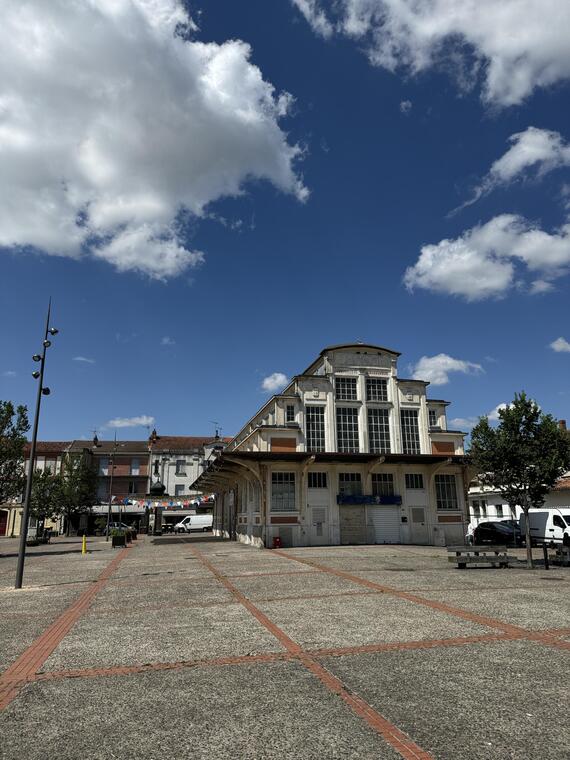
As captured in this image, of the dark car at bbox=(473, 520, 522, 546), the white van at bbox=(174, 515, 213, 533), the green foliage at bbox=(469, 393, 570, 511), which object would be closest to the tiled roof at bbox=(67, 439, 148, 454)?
the white van at bbox=(174, 515, 213, 533)

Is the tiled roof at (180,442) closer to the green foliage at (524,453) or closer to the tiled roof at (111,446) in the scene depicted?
the tiled roof at (111,446)

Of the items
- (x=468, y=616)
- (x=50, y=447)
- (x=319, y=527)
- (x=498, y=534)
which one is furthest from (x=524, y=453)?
(x=50, y=447)

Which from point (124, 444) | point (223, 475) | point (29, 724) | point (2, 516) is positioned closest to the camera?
point (29, 724)

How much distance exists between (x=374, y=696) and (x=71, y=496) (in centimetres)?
5223

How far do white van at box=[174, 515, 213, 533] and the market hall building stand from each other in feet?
90.4

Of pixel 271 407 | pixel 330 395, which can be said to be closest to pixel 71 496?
pixel 271 407

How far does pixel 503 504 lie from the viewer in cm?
4884

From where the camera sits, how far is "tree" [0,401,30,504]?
2844 centimetres

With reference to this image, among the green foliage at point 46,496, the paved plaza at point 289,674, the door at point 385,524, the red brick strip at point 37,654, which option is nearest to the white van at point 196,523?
the green foliage at point 46,496

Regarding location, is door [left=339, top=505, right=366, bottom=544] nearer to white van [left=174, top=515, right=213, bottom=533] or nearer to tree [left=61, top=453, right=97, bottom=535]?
tree [left=61, top=453, right=97, bottom=535]

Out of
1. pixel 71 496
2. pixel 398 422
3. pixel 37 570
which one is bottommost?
pixel 37 570

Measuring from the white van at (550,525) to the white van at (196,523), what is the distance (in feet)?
132

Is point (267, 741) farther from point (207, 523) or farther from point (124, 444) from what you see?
point (124, 444)

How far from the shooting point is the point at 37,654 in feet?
24.4
